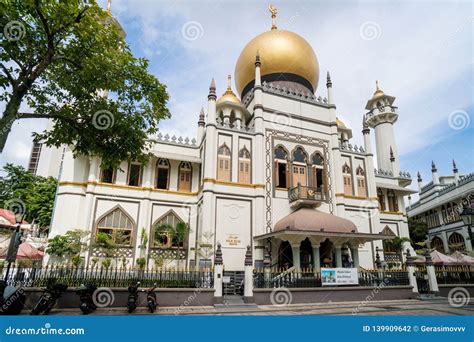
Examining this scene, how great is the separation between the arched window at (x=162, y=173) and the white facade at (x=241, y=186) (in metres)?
0.06

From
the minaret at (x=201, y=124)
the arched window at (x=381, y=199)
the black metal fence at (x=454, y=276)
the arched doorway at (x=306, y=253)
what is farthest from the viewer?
Result: the arched window at (x=381, y=199)

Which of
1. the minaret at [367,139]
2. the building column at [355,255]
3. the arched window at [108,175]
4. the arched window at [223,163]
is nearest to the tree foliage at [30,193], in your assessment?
the arched window at [108,175]

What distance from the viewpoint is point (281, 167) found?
18094 millimetres

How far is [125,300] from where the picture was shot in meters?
10.2

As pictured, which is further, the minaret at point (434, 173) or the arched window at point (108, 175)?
the minaret at point (434, 173)

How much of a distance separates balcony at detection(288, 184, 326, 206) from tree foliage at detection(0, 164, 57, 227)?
2089 cm

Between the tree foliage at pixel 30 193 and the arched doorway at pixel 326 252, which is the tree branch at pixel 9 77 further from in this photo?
the tree foliage at pixel 30 193

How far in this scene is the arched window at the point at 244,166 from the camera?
17172 millimetres

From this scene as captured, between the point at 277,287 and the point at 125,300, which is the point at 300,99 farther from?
the point at 125,300

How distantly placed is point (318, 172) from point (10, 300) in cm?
1607

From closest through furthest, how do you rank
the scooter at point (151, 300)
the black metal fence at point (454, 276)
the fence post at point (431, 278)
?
the scooter at point (151, 300), the fence post at point (431, 278), the black metal fence at point (454, 276)

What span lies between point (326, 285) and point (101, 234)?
1086 cm

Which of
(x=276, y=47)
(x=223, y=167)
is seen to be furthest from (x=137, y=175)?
(x=276, y=47)

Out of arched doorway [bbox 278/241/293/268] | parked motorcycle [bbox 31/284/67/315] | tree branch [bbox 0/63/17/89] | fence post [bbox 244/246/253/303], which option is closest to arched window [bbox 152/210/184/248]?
arched doorway [bbox 278/241/293/268]
